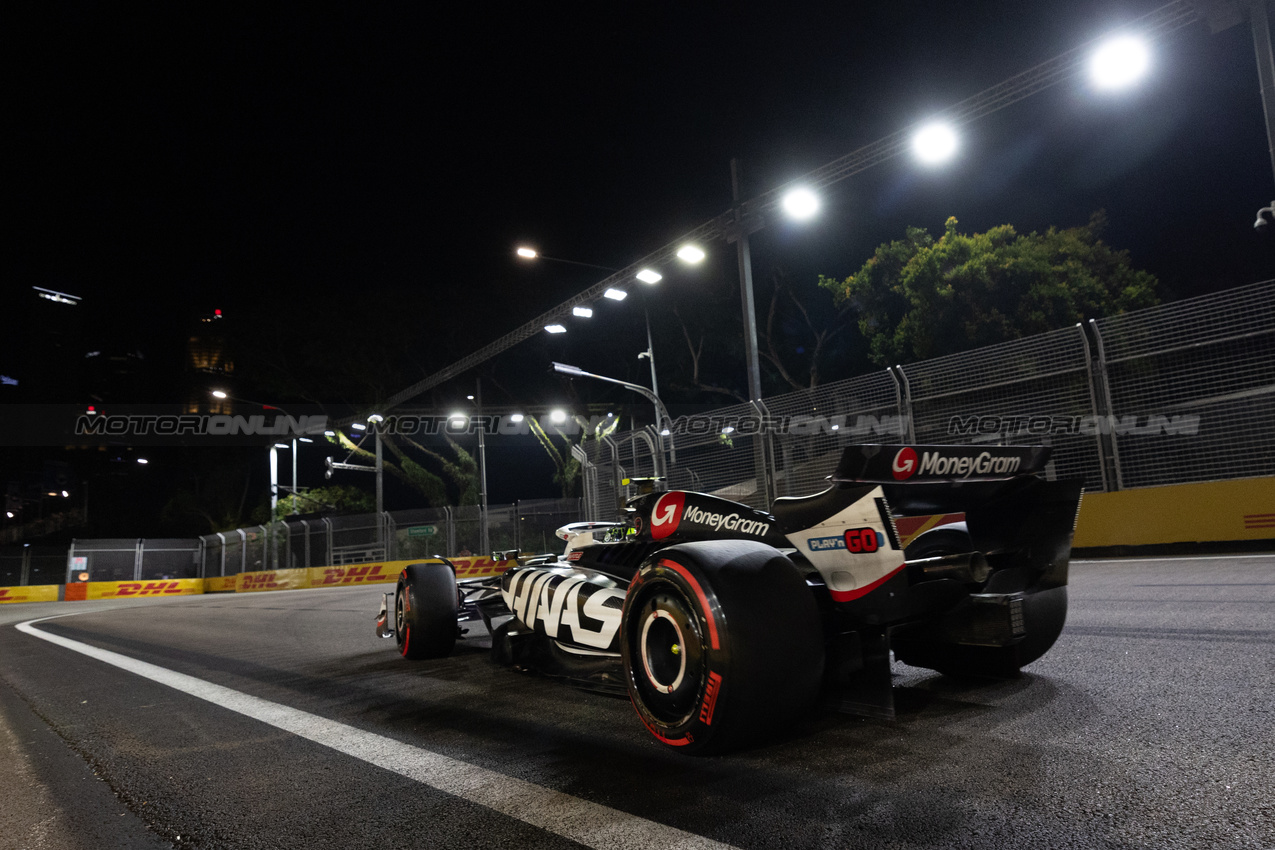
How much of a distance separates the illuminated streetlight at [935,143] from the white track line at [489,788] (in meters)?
11.9

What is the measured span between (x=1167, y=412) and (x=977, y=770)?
8782mm

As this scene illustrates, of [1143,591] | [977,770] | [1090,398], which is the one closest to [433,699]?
[977,770]

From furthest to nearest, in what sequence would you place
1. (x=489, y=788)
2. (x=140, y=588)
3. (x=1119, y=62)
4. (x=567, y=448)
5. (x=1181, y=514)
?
(x=567, y=448) < (x=140, y=588) < (x=1119, y=62) < (x=1181, y=514) < (x=489, y=788)

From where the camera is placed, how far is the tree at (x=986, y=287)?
1991cm

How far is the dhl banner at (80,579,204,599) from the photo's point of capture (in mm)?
28203

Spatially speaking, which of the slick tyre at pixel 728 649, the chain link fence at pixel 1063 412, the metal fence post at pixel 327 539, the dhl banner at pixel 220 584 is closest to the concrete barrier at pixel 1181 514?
the chain link fence at pixel 1063 412

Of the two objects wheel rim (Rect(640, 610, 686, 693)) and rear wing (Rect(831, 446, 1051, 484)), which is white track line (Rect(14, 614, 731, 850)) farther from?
rear wing (Rect(831, 446, 1051, 484))

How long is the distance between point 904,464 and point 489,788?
1.71m

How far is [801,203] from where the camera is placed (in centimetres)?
1308

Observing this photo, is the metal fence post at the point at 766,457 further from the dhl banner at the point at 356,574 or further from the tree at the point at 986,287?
the dhl banner at the point at 356,574

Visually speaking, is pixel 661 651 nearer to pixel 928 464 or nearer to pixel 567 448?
pixel 928 464

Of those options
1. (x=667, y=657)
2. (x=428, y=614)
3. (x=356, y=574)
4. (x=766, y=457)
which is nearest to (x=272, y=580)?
(x=356, y=574)

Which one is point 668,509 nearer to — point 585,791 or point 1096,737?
point 585,791

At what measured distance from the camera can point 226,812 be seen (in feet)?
7.26
